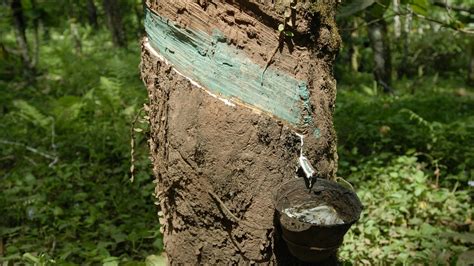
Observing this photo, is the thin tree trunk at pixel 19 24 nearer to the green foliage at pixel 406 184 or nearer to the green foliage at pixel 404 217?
the green foliage at pixel 406 184

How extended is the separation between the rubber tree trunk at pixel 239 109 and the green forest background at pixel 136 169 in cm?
56

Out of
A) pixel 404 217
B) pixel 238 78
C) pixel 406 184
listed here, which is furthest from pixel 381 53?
pixel 238 78

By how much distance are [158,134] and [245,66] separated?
455mm

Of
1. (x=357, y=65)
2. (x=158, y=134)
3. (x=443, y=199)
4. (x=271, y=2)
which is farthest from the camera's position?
(x=357, y=65)

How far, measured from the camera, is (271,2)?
143cm

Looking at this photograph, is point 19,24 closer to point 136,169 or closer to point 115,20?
point 136,169

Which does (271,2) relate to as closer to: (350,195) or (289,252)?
(350,195)

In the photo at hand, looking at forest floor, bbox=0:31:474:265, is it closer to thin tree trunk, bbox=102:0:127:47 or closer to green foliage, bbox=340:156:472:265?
green foliage, bbox=340:156:472:265

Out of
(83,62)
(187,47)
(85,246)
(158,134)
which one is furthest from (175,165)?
(83,62)

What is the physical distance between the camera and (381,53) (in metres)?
8.17

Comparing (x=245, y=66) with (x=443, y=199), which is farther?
(x=443, y=199)

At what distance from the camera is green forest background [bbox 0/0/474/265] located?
3.08 m

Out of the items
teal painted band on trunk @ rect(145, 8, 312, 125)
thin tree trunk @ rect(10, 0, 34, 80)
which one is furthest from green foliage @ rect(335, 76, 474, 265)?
thin tree trunk @ rect(10, 0, 34, 80)

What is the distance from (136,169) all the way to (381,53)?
5.24m
